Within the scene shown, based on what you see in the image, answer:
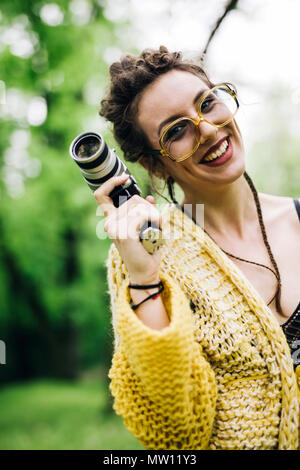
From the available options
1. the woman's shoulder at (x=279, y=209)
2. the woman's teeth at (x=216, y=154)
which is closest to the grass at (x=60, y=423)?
the woman's shoulder at (x=279, y=209)

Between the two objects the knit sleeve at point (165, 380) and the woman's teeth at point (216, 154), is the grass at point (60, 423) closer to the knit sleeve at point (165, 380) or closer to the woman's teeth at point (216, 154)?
the knit sleeve at point (165, 380)

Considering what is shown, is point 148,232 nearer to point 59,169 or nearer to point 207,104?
point 207,104

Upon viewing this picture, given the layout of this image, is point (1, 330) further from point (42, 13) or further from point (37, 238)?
point (42, 13)

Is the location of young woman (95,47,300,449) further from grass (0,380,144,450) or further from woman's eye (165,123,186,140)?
grass (0,380,144,450)

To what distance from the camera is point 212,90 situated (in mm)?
1591

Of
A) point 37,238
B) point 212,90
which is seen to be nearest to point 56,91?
point 37,238

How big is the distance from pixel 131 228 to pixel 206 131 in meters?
0.53

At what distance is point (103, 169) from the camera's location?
141cm

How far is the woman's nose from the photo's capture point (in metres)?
1.58

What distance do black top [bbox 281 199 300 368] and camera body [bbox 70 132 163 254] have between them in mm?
605

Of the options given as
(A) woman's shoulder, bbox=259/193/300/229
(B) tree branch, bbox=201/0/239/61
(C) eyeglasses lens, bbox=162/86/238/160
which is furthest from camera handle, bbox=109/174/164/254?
(B) tree branch, bbox=201/0/239/61

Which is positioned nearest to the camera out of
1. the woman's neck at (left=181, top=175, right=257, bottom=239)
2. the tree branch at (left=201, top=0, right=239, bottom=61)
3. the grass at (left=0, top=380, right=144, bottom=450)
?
→ the woman's neck at (left=181, top=175, right=257, bottom=239)

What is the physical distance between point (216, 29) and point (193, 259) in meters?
1.80

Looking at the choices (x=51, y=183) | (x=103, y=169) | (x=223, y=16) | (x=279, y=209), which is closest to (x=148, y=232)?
(x=103, y=169)
